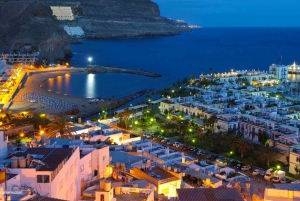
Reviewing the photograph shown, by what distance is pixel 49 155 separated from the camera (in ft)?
27.8

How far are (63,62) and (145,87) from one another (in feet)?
64.0

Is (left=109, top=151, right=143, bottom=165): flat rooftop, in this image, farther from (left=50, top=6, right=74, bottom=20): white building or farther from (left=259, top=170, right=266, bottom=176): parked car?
(left=50, top=6, right=74, bottom=20): white building

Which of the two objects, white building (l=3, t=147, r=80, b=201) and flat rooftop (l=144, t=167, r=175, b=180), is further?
flat rooftop (l=144, t=167, r=175, b=180)

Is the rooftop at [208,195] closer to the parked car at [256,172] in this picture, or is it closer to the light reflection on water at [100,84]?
the parked car at [256,172]

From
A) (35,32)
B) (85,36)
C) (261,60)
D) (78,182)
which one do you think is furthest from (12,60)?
(85,36)

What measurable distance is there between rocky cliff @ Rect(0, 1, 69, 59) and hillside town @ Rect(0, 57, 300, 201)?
21103 millimetres

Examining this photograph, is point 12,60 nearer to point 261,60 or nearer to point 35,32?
point 35,32

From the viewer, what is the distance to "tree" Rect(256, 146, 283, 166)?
15.6m

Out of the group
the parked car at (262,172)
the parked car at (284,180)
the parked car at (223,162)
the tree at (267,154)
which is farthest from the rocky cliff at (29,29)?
the parked car at (284,180)

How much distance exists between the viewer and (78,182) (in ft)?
30.4

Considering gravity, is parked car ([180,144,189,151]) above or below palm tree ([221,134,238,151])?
below

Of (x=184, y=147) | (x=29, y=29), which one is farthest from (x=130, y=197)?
(x=29, y=29)

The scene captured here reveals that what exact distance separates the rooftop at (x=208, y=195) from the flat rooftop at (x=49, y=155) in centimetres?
238

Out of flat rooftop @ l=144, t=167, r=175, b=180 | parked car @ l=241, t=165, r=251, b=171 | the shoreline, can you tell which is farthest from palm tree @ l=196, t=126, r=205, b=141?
flat rooftop @ l=144, t=167, r=175, b=180
